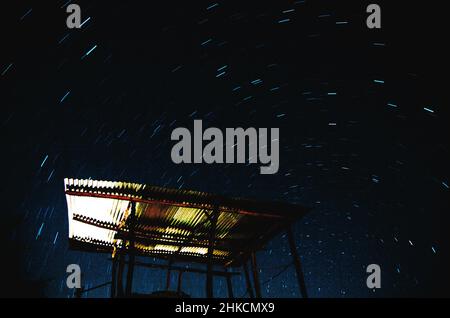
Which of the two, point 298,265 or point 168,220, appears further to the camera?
point 168,220

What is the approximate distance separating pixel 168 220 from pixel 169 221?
3.0 inches

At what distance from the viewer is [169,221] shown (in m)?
9.44

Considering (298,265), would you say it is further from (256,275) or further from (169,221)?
(169,221)

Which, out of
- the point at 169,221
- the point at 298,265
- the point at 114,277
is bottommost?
the point at 114,277

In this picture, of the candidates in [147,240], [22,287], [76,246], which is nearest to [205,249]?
[147,240]

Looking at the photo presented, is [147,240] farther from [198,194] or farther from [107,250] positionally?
[198,194]

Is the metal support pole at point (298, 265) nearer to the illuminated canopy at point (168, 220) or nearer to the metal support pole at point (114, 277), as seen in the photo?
the illuminated canopy at point (168, 220)

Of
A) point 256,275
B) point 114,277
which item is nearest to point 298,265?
point 256,275

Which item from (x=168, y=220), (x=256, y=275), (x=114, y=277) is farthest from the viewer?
(x=256, y=275)

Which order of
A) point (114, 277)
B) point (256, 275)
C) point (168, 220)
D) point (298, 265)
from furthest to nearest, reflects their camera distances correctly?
point (256, 275) → point (114, 277) → point (168, 220) → point (298, 265)

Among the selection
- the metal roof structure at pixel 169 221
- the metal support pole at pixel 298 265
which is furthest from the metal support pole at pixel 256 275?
the metal support pole at pixel 298 265

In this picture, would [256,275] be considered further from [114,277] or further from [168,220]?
[114,277]

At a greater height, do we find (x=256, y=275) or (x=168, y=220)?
(x=168, y=220)
